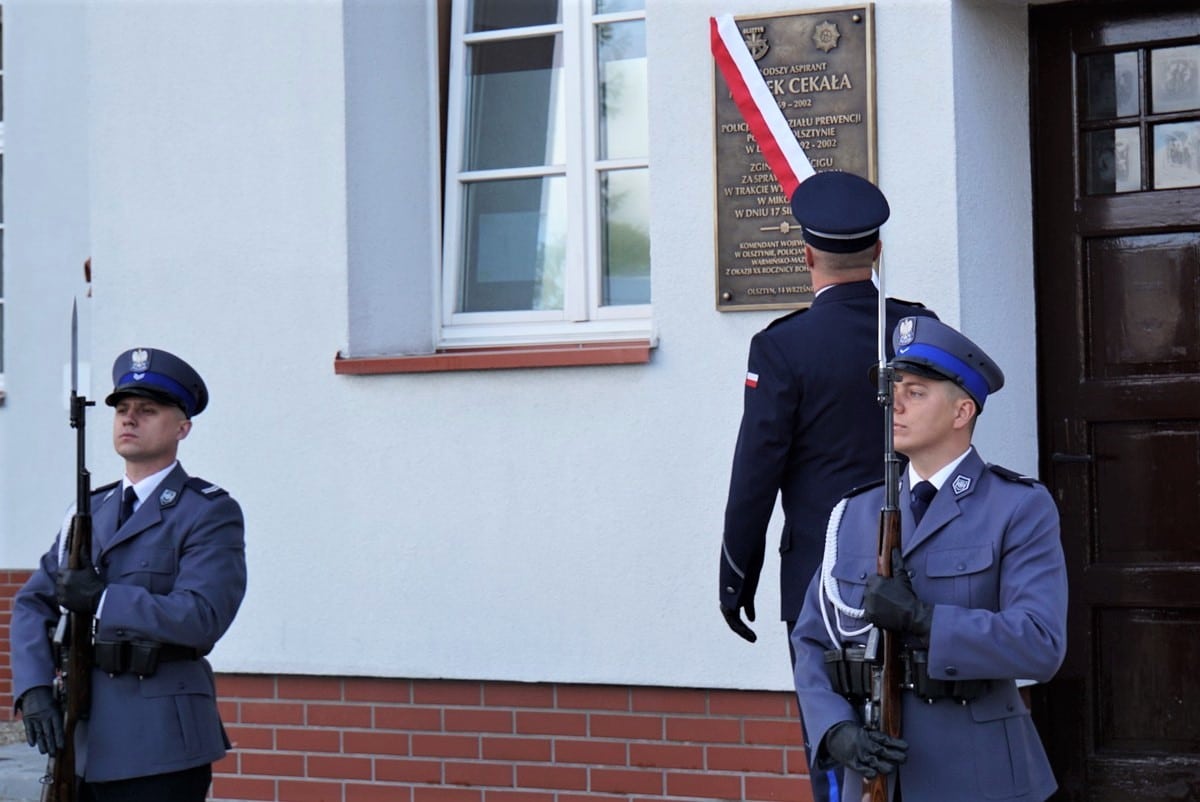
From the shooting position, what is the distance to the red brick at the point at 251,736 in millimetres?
6383

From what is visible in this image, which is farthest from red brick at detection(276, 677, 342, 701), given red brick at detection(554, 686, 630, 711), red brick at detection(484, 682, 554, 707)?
red brick at detection(554, 686, 630, 711)

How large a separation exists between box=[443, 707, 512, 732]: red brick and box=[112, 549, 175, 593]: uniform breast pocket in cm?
170

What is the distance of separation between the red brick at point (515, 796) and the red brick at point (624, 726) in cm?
27

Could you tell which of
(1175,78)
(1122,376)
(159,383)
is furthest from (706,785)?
(1175,78)

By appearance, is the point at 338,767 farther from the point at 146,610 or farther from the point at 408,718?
the point at 146,610

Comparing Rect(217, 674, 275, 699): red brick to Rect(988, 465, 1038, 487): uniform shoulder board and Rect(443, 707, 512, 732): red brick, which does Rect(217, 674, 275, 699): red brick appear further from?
Rect(988, 465, 1038, 487): uniform shoulder board

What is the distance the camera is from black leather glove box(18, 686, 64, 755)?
4457 mm

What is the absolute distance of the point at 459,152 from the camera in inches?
261

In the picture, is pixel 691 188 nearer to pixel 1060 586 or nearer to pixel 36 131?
pixel 1060 586

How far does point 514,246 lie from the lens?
21.4ft

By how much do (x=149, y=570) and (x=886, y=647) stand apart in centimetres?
201

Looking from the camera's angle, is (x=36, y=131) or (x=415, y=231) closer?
(x=415, y=231)

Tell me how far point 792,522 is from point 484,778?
6.66 feet

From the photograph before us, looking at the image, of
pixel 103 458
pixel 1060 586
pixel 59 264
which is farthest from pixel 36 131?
pixel 1060 586
